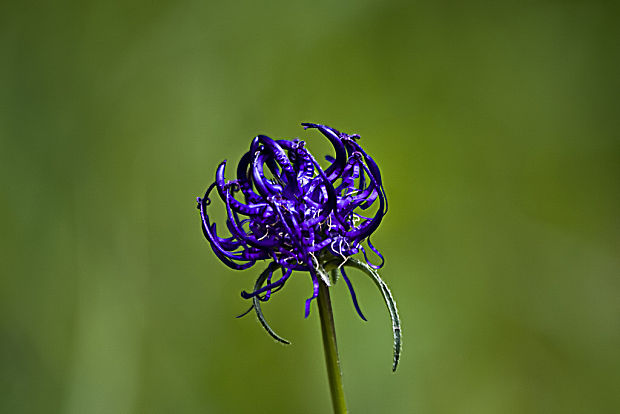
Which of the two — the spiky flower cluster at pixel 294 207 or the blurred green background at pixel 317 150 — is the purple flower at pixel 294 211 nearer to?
the spiky flower cluster at pixel 294 207

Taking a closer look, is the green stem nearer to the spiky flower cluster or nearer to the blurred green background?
the spiky flower cluster

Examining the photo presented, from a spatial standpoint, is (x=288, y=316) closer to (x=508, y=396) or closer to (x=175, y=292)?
(x=175, y=292)

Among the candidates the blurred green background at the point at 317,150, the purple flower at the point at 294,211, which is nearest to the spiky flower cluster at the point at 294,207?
the purple flower at the point at 294,211

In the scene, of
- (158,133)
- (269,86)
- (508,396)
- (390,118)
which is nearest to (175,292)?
(158,133)

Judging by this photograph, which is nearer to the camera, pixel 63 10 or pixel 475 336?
pixel 475 336

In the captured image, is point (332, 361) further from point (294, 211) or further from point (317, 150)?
point (317, 150)
